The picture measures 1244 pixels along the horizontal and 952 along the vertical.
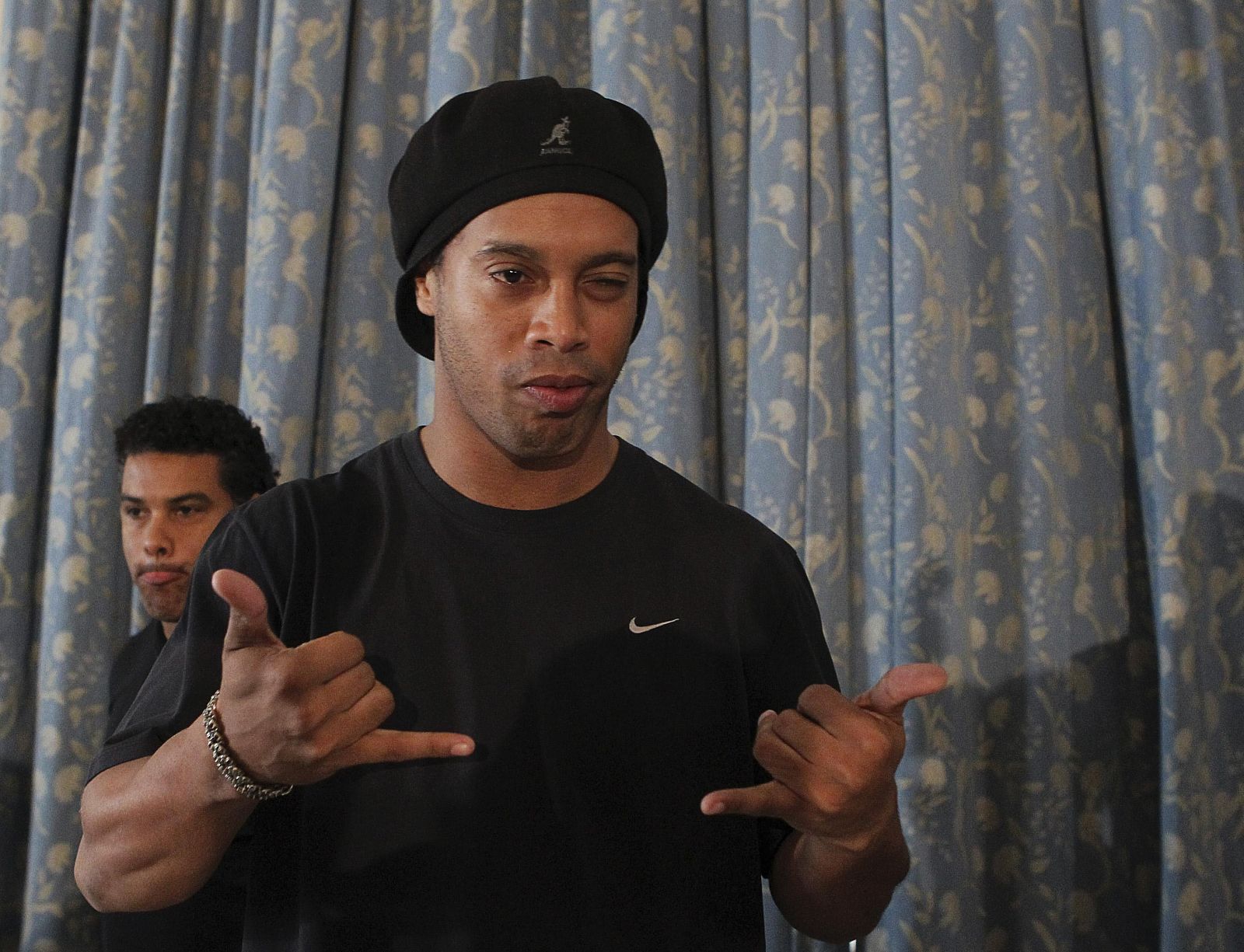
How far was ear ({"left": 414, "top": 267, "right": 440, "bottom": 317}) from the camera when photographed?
105cm

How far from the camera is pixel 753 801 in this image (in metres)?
0.82

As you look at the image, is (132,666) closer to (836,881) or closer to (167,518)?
(167,518)

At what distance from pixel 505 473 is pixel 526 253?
0.20m

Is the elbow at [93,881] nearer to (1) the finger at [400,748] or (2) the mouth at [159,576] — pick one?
(1) the finger at [400,748]

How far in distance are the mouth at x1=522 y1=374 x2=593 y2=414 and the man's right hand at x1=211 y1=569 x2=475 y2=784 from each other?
28 cm

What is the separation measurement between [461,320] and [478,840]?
0.44 m

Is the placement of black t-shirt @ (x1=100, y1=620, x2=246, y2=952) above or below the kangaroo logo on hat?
below

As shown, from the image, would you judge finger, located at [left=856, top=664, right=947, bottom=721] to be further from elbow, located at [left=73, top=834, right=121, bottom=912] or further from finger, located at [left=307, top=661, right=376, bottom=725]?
elbow, located at [left=73, top=834, right=121, bottom=912]

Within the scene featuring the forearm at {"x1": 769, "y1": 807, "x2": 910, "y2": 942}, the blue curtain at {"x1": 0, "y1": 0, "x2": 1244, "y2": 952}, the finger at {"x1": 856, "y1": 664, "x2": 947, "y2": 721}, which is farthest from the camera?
the blue curtain at {"x1": 0, "y1": 0, "x2": 1244, "y2": 952}

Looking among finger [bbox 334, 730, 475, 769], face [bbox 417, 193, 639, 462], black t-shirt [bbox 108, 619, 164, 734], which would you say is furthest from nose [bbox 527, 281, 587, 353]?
black t-shirt [bbox 108, 619, 164, 734]

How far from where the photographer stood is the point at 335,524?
956 mm

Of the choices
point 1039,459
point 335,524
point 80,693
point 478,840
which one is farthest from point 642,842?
point 80,693

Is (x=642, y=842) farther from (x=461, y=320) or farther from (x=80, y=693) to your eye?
(x=80, y=693)

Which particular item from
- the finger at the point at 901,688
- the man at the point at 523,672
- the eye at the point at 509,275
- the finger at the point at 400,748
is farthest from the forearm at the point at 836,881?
the eye at the point at 509,275
